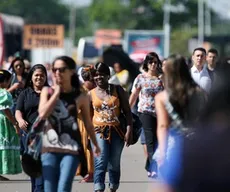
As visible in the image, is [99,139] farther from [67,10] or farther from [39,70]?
[67,10]

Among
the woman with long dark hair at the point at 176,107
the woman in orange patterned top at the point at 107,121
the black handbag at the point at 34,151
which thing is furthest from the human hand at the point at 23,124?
the woman with long dark hair at the point at 176,107

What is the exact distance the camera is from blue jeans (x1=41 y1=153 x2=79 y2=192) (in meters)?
8.91

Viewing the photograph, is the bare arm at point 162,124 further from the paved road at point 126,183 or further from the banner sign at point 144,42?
the banner sign at point 144,42

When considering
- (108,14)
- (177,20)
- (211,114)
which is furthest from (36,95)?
(108,14)

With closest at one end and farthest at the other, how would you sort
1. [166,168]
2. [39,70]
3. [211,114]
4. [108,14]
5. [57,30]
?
[211,114] < [166,168] < [39,70] < [57,30] < [108,14]

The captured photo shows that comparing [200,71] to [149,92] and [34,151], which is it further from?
[34,151]

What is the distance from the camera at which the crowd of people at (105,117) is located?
8.35 meters

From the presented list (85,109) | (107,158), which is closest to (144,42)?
(107,158)

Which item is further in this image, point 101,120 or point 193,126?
point 101,120

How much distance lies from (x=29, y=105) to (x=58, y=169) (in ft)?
8.86

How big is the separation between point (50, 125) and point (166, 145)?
1098 mm

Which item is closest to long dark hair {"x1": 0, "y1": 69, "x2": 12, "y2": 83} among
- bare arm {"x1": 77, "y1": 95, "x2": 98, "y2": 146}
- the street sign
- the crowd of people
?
the crowd of people

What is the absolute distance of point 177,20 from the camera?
118 metres

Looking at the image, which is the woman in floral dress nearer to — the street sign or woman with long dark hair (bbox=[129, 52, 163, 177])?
woman with long dark hair (bbox=[129, 52, 163, 177])
